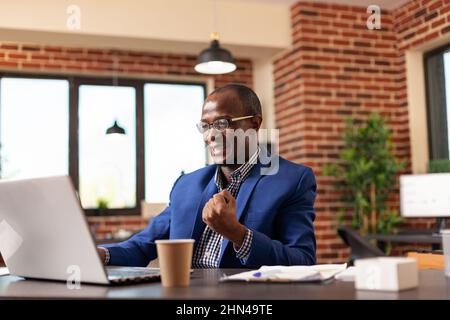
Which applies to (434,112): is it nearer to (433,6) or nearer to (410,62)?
(410,62)

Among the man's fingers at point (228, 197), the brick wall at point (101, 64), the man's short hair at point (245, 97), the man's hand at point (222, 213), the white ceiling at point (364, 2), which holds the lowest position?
the man's hand at point (222, 213)

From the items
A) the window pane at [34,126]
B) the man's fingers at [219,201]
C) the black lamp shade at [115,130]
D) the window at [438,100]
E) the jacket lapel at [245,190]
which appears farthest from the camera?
the window pane at [34,126]

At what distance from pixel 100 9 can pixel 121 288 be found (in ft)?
14.6

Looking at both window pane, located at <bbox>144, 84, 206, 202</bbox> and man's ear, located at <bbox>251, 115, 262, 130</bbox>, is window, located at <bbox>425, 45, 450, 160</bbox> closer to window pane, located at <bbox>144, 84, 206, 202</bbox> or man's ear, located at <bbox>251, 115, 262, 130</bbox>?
window pane, located at <bbox>144, 84, 206, 202</bbox>

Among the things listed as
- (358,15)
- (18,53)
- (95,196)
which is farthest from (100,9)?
(358,15)

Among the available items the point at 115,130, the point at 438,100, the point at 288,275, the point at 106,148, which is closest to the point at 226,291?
the point at 288,275

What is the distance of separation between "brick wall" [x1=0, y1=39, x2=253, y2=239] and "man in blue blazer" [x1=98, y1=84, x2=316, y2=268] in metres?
4.29

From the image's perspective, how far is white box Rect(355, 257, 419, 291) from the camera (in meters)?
1.01

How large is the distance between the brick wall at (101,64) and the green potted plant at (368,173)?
1725 mm

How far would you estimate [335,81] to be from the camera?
569 cm

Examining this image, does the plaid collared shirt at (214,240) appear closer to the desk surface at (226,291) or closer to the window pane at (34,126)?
the desk surface at (226,291)

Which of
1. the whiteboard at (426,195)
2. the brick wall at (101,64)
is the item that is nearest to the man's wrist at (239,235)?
the whiteboard at (426,195)

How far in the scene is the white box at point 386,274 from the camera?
1.01 m

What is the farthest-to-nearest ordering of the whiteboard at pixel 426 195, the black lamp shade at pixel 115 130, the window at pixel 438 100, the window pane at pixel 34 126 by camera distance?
the window pane at pixel 34 126
the black lamp shade at pixel 115 130
the window at pixel 438 100
the whiteboard at pixel 426 195
